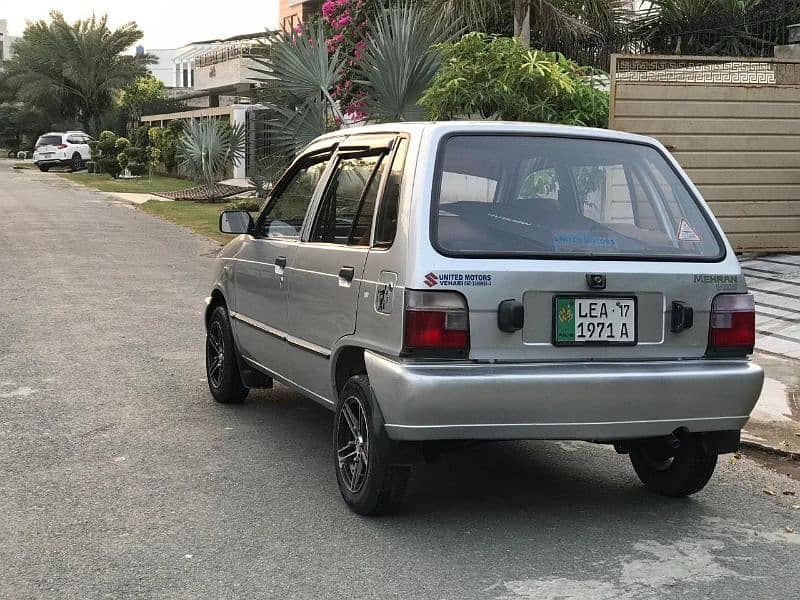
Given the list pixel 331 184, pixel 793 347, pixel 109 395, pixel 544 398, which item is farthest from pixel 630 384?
pixel 793 347

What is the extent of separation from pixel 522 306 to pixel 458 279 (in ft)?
0.94

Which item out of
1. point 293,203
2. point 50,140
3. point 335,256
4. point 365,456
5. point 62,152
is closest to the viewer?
point 365,456

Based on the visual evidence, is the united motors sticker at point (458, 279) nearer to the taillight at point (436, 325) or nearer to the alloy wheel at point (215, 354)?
the taillight at point (436, 325)

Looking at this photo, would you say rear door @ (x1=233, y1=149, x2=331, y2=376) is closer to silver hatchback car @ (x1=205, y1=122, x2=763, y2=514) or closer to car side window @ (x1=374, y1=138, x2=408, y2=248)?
silver hatchback car @ (x1=205, y1=122, x2=763, y2=514)

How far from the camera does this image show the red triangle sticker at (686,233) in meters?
5.16

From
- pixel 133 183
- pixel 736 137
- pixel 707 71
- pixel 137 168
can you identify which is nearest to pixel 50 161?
pixel 137 168

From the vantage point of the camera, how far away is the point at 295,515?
5059mm

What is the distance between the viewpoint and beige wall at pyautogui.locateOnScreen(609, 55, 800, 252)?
1332 centimetres

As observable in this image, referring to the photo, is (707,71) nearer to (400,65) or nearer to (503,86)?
(503,86)

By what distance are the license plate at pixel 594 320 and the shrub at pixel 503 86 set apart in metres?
7.20

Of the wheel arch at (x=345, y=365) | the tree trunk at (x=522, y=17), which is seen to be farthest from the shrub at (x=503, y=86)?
the wheel arch at (x=345, y=365)

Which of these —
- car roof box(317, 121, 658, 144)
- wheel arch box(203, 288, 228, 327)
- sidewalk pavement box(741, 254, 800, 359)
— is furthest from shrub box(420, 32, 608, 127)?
car roof box(317, 121, 658, 144)

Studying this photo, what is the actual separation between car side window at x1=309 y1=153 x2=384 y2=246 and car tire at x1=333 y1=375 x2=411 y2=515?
2.36ft

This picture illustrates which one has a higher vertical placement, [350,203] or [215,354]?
[350,203]
